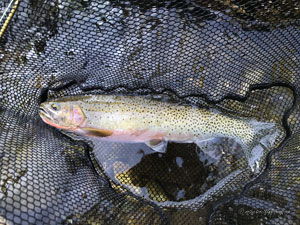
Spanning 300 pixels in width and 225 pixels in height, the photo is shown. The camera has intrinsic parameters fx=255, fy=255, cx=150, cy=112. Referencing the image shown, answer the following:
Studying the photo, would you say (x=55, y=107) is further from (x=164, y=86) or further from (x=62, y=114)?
(x=164, y=86)

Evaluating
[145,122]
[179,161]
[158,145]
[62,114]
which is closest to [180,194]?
[179,161]

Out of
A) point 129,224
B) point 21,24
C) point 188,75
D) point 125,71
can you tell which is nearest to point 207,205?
point 129,224

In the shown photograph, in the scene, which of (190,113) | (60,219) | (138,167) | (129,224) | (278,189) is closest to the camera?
(60,219)

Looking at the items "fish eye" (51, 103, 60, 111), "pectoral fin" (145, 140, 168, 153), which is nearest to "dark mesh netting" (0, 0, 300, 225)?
"pectoral fin" (145, 140, 168, 153)

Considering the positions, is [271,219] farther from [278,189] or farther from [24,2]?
[24,2]

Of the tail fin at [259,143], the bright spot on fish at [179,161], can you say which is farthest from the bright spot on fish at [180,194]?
the tail fin at [259,143]

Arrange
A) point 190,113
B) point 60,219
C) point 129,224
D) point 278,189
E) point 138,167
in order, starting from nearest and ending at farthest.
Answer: point 60,219 < point 129,224 < point 278,189 < point 190,113 < point 138,167

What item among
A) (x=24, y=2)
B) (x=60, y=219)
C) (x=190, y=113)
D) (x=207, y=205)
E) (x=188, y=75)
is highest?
(x=24, y=2)

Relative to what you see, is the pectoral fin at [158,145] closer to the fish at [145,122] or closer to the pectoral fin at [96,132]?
the fish at [145,122]
